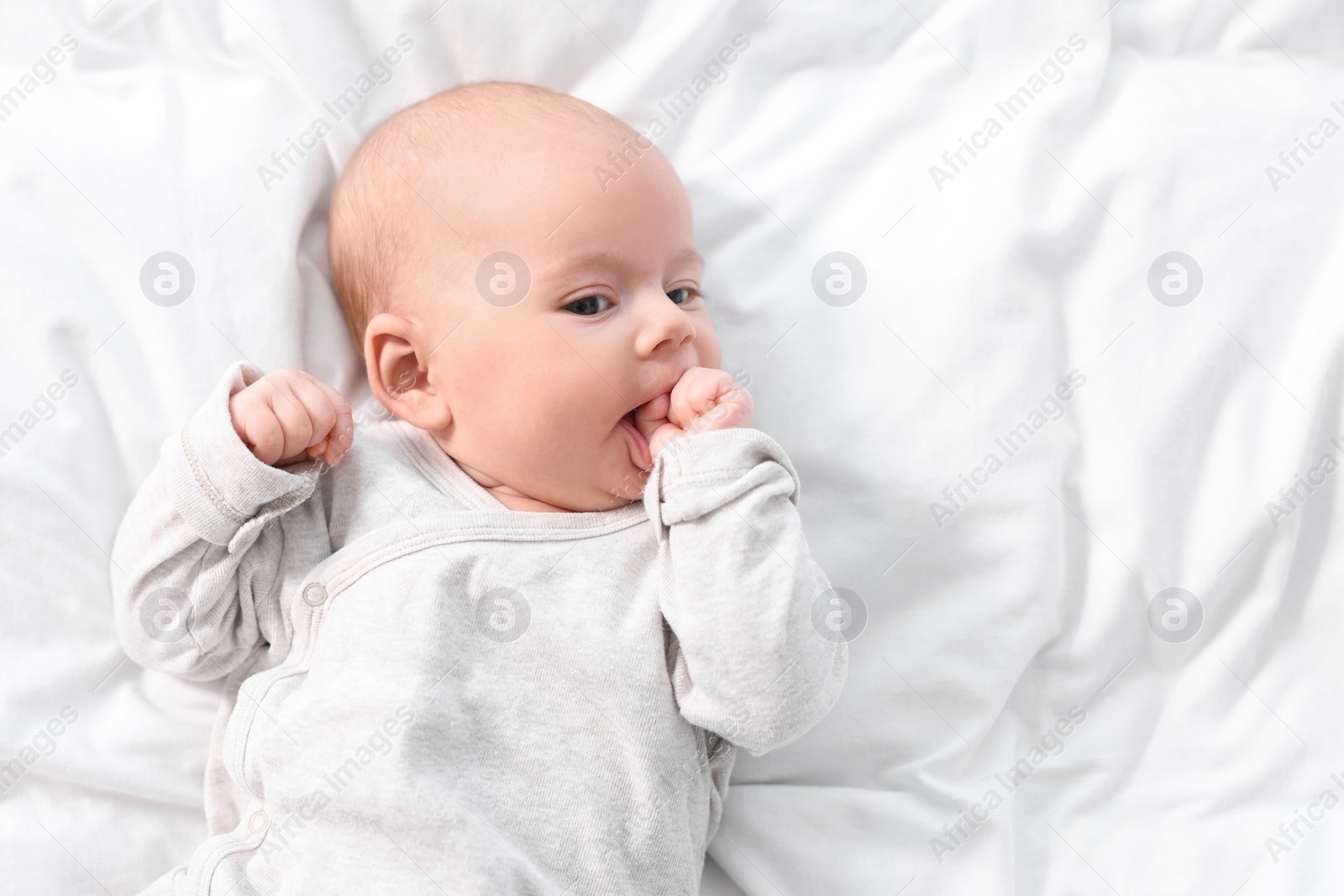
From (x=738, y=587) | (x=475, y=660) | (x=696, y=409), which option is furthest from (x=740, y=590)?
(x=475, y=660)

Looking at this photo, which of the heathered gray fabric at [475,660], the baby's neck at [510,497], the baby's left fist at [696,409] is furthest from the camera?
the baby's neck at [510,497]

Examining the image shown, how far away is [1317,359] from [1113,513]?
16.2 inches

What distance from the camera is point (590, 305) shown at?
1560 mm

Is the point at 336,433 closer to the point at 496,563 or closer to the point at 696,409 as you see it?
the point at 496,563

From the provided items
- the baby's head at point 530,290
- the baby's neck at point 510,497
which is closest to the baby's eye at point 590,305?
the baby's head at point 530,290

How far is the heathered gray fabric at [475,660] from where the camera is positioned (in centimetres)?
143

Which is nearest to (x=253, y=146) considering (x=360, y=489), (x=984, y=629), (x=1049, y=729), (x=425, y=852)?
(x=360, y=489)

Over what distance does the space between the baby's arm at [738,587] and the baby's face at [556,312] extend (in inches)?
3.9

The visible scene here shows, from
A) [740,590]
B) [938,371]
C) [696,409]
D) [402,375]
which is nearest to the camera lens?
[740,590]

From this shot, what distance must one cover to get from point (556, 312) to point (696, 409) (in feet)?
0.78

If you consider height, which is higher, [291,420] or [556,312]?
[556,312]

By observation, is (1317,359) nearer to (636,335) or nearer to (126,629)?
(636,335)

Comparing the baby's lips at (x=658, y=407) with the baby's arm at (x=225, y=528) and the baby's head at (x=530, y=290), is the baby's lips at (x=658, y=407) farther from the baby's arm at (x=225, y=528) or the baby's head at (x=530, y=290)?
the baby's arm at (x=225, y=528)

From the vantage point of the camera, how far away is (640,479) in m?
1.61
